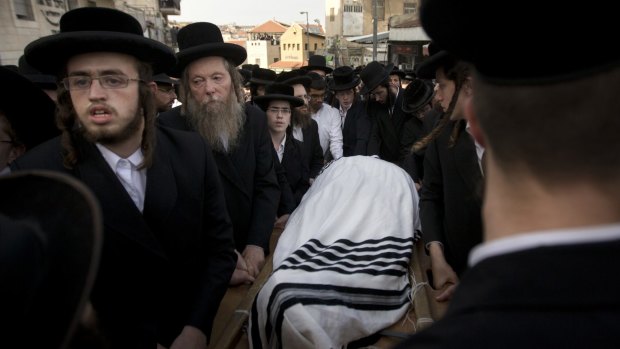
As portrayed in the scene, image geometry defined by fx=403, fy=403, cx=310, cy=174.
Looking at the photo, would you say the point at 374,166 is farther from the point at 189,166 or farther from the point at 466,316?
the point at 466,316

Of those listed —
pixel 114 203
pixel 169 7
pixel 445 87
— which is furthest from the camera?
pixel 169 7

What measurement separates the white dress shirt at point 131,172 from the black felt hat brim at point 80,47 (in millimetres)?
394

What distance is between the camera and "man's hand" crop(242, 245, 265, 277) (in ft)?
7.66

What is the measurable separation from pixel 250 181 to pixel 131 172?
1.09 metres

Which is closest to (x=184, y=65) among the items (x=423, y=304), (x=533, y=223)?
(x=423, y=304)

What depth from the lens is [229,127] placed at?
274cm

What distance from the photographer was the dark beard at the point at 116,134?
5.34 feet

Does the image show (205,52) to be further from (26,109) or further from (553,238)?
(553,238)

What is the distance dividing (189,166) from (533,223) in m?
1.54

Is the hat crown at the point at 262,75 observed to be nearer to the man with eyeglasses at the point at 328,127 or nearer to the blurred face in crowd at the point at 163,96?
the man with eyeglasses at the point at 328,127

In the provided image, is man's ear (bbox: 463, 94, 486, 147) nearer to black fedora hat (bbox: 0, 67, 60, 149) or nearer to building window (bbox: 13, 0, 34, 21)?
black fedora hat (bbox: 0, 67, 60, 149)

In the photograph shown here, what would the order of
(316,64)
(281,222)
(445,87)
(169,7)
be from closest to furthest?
(445,87)
(281,222)
(316,64)
(169,7)

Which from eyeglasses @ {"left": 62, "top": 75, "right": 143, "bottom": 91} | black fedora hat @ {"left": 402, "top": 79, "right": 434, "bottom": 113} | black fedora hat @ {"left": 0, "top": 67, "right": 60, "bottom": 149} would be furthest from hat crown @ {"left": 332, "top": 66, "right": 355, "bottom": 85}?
eyeglasses @ {"left": 62, "top": 75, "right": 143, "bottom": 91}

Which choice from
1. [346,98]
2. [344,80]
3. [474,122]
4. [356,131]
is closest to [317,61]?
[344,80]
